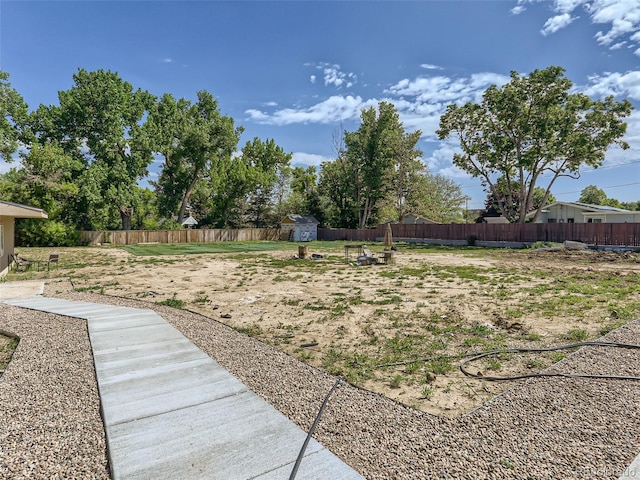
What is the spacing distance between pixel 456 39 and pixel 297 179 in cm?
3482

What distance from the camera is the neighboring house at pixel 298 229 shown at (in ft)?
121

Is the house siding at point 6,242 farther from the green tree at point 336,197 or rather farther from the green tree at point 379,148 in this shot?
the green tree at point 336,197

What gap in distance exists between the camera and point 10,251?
1326 cm

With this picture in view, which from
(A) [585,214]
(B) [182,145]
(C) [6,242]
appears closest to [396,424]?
(C) [6,242]

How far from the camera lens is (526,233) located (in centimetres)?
2431

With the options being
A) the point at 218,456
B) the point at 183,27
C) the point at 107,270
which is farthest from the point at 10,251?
the point at 218,456

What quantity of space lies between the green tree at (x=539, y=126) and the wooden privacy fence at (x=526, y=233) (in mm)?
2659

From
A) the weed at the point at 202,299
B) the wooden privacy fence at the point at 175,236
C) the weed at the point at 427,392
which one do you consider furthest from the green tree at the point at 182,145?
the weed at the point at 427,392

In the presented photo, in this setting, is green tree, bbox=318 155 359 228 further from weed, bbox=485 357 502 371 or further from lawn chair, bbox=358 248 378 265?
weed, bbox=485 357 502 371

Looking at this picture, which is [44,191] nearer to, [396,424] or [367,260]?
[367,260]

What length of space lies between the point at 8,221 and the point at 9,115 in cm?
2067

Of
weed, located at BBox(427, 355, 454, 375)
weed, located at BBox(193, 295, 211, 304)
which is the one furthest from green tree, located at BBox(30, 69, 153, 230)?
weed, located at BBox(427, 355, 454, 375)

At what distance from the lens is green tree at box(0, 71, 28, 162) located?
85.5 ft

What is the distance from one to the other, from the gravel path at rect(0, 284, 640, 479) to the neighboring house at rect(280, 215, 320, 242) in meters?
32.6
